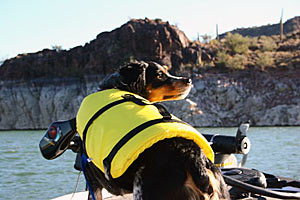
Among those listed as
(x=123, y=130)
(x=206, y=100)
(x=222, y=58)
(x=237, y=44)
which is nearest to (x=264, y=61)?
(x=222, y=58)

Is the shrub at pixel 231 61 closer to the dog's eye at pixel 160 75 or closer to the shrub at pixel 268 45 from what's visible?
the shrub at pixel 268 45

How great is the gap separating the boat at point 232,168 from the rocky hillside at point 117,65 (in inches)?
1264

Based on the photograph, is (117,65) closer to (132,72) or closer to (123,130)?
(132,72)

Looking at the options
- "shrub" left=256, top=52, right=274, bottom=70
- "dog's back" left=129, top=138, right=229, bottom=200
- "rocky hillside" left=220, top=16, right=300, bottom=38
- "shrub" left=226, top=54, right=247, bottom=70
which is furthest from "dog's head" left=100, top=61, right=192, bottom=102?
"rocky hillside" left=220, top=16, right=300, bottom=38

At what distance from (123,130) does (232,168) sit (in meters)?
2.27

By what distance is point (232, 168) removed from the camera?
13.1 feet

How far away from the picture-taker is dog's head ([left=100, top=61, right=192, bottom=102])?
2.58m

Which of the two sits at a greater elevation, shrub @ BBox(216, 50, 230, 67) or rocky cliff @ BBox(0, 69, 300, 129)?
shrub @ BBox(216, 50, 230, 67)

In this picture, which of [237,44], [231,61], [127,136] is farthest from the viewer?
[237,44]

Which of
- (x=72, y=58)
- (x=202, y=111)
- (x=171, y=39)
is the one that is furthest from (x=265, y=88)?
(x=72, y=58)

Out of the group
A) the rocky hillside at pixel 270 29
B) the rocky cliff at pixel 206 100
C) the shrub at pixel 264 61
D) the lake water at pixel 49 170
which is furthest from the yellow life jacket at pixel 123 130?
the rocky hillside at pixel 270 29

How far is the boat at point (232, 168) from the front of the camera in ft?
8.21

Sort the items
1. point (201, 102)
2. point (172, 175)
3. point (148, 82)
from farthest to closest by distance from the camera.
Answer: point (201, 102) → point (148, 82) → point (172, 175)

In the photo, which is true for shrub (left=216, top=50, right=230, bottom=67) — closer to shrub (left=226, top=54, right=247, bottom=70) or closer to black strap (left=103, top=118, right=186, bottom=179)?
shrub (left=226, top=54, right=247, bottom=70)
